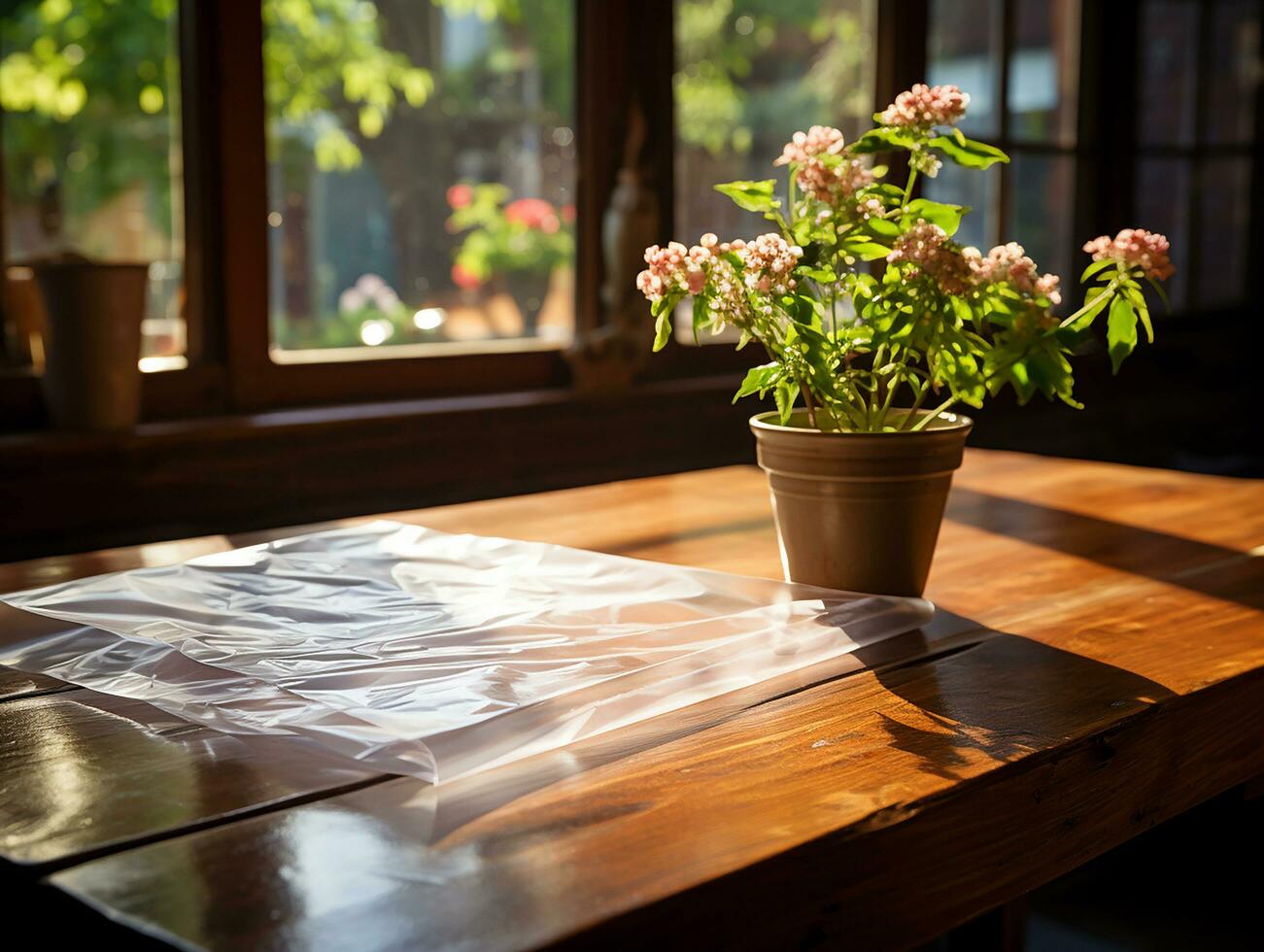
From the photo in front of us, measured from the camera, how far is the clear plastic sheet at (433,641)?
0.87 meters

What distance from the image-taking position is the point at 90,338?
2.26 m

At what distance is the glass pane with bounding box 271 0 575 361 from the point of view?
2.79m

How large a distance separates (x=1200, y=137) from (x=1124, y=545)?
12.4 feet

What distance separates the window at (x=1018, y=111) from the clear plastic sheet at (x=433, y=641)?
9.84 ft

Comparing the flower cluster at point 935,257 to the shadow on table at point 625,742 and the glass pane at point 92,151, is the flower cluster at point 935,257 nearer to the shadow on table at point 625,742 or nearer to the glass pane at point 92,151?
the shadow on table at point 625,742

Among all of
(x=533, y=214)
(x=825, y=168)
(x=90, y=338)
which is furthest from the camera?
(x=533, y=214)

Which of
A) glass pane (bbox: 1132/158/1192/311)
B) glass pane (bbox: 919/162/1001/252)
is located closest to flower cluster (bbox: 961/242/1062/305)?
glass pane (bbox: 919/162/1001/252)

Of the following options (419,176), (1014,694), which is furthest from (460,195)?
(1014,694)

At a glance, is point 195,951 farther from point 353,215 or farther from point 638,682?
point 353,215

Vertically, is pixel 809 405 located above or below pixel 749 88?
below

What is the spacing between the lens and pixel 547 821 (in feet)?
2.39

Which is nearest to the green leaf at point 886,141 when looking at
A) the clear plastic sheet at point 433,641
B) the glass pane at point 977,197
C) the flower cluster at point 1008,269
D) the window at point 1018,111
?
the flower cluster at point 1008,269

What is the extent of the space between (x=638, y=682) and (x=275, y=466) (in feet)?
5.57

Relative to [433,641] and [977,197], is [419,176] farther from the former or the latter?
[433,641]
